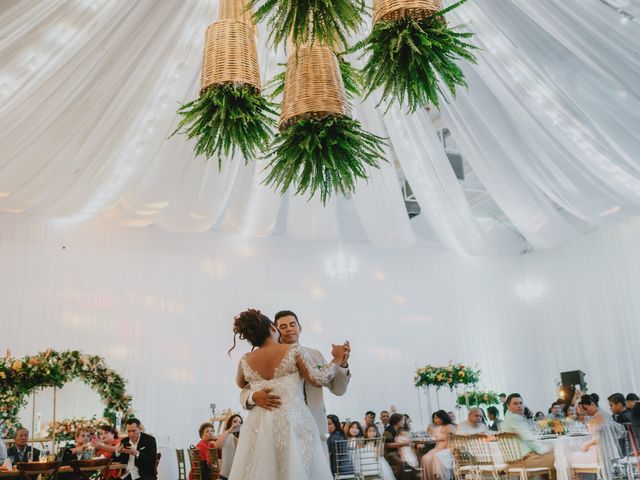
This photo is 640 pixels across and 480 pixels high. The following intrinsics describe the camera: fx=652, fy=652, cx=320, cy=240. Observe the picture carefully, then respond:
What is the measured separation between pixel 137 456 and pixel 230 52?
5.14 metres

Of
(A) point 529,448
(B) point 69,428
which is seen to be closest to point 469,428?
(A) point 529,448

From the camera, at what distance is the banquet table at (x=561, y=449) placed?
6.02 meters

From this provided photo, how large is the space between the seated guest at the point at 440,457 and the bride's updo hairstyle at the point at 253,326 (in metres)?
4.29

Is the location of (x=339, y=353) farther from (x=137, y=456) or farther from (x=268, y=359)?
(x=137, y=456)

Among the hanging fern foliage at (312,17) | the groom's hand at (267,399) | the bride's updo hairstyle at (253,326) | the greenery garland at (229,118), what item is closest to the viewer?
the hanging fern foliage at (312,17)

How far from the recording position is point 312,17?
5.71ft

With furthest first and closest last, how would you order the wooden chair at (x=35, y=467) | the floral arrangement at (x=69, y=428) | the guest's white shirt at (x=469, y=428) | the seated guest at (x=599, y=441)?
the guest's white shirt at (x=469, y=428) < the floral arrangement at (x=69, y=428) < the seated guest at (x=599, y=441) < the wooden chair at (x=35, y=467)

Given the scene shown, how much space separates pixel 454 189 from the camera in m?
8.80

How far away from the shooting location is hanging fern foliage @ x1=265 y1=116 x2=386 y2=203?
1989 mm

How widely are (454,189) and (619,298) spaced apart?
18.5 feet

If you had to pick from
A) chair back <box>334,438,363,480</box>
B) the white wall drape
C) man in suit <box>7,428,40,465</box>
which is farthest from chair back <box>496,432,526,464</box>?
man in suit <box>7,428,40,465</box>

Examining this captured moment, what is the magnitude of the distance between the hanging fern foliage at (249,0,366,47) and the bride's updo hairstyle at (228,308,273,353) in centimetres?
173

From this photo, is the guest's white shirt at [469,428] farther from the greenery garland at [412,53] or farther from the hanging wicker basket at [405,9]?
the hanging wicker basket at [405,9]

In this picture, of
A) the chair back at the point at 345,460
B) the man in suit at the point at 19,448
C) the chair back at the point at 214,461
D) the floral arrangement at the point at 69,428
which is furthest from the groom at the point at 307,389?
the man in suit at the point at 19,448
